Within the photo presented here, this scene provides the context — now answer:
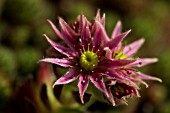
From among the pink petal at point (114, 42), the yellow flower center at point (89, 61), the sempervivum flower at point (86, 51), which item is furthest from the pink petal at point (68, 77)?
the pink petal at point (114, 42)

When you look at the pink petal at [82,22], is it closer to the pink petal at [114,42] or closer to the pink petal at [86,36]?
the pink petal at [86,36]

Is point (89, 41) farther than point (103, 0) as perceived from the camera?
No

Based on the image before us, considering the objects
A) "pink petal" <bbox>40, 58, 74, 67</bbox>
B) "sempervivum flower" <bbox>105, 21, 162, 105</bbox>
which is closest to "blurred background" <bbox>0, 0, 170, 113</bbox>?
"pink petal" <bbox>40, 58, 74, 67</bbox>

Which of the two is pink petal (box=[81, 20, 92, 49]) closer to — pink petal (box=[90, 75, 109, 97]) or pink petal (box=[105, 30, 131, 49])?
pink petal (box=[105, 30, 131, 49])

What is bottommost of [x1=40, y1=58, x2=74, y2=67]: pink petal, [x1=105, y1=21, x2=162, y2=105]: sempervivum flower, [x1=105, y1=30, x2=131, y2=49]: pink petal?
[x1=105, y1=21, x2=162, y2=105]: sempervivum flower

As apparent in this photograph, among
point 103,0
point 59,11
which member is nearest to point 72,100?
point 59,11

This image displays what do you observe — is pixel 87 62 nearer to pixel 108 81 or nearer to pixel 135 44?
pixel 108 81

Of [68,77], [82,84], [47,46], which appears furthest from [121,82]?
[47,46]
